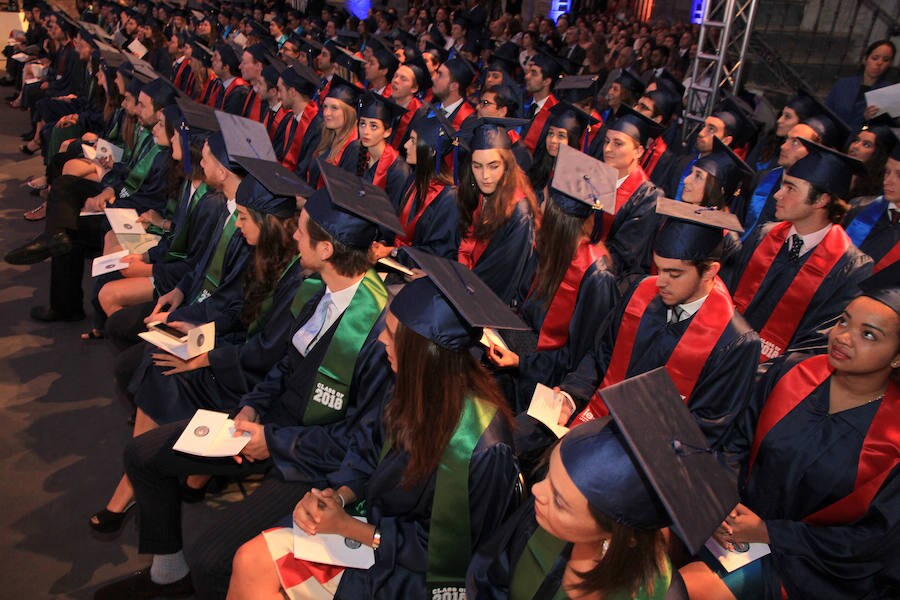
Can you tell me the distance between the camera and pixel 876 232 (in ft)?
12.6

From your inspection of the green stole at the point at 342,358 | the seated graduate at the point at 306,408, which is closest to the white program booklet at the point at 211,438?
the seated graduate at the point at 306,408

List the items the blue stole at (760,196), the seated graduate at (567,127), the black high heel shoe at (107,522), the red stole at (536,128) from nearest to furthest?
the black high heel shoe at (107,522), the blue stole at (760,196), the seated graduate at (567,127), the red stole at (536,128)

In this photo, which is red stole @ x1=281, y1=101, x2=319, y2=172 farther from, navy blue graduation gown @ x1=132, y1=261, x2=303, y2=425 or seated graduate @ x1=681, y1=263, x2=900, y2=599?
seated graduate @ x1=681, y1=263, x2=900, y2=599

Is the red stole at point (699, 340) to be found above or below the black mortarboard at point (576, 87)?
below

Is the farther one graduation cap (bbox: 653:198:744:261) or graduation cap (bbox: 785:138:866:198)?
graduation cap (bbox: 785:138:866:198)

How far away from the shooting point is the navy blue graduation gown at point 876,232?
3603 mm

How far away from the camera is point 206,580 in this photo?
219cm

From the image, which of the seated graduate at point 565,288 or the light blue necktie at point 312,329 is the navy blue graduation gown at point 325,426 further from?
the seated graduate at point 565,288

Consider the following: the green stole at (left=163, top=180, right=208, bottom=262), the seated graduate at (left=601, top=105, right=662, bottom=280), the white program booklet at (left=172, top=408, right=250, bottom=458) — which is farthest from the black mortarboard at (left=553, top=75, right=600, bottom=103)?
the white program booklet at (left=172, top=408, right=250, bottom=458)

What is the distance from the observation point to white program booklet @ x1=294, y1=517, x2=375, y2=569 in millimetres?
1897

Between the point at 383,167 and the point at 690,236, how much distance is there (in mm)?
2904

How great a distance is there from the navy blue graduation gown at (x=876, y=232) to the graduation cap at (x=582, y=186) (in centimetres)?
148

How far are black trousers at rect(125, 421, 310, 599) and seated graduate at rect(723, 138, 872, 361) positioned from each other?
2418mm

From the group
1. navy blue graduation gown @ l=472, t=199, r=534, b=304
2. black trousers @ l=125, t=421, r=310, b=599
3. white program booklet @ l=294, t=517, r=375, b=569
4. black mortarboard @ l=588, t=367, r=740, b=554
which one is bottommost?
black trousers @ l=125, t=421, r=310, b=599
